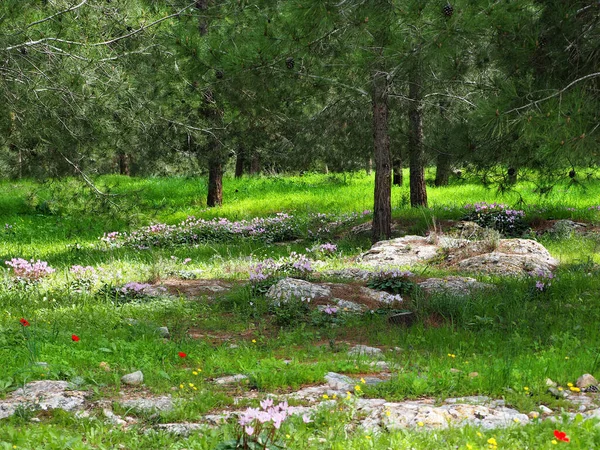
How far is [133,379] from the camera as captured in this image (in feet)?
15.3

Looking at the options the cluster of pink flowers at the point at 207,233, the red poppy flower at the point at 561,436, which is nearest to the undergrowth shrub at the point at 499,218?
the cluster of pink flowers at the point at 207,233

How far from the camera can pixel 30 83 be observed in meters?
9.49

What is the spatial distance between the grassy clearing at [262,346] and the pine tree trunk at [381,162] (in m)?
1.16

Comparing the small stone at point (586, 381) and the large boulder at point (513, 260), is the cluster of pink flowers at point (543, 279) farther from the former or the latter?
the small stone at point (586, 381)

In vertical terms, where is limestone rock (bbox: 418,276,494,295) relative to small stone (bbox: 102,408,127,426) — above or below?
below

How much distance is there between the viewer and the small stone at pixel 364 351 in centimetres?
574

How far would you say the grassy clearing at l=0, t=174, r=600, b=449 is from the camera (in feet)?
11.8

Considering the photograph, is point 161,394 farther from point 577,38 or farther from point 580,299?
point 577,38

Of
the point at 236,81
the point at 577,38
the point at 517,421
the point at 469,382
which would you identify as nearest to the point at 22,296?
the point at 236,81

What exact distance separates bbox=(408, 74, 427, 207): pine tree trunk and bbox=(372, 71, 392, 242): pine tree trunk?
916mm

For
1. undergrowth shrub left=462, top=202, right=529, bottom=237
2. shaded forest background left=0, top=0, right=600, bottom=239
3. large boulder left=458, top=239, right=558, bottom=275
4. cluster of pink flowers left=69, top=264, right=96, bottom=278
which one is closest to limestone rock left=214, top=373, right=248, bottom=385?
shaded forest background left=0, top=0, right=600, bottom=239

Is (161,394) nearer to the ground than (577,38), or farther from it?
nearer to the ground

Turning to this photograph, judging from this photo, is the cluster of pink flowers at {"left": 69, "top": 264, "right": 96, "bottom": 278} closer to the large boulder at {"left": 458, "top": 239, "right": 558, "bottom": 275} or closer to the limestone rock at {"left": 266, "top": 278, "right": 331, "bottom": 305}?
the limestone rock at {"left": 266, "top": 278, "right": 331, "bottom": 305}

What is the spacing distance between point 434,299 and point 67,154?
6.53m
